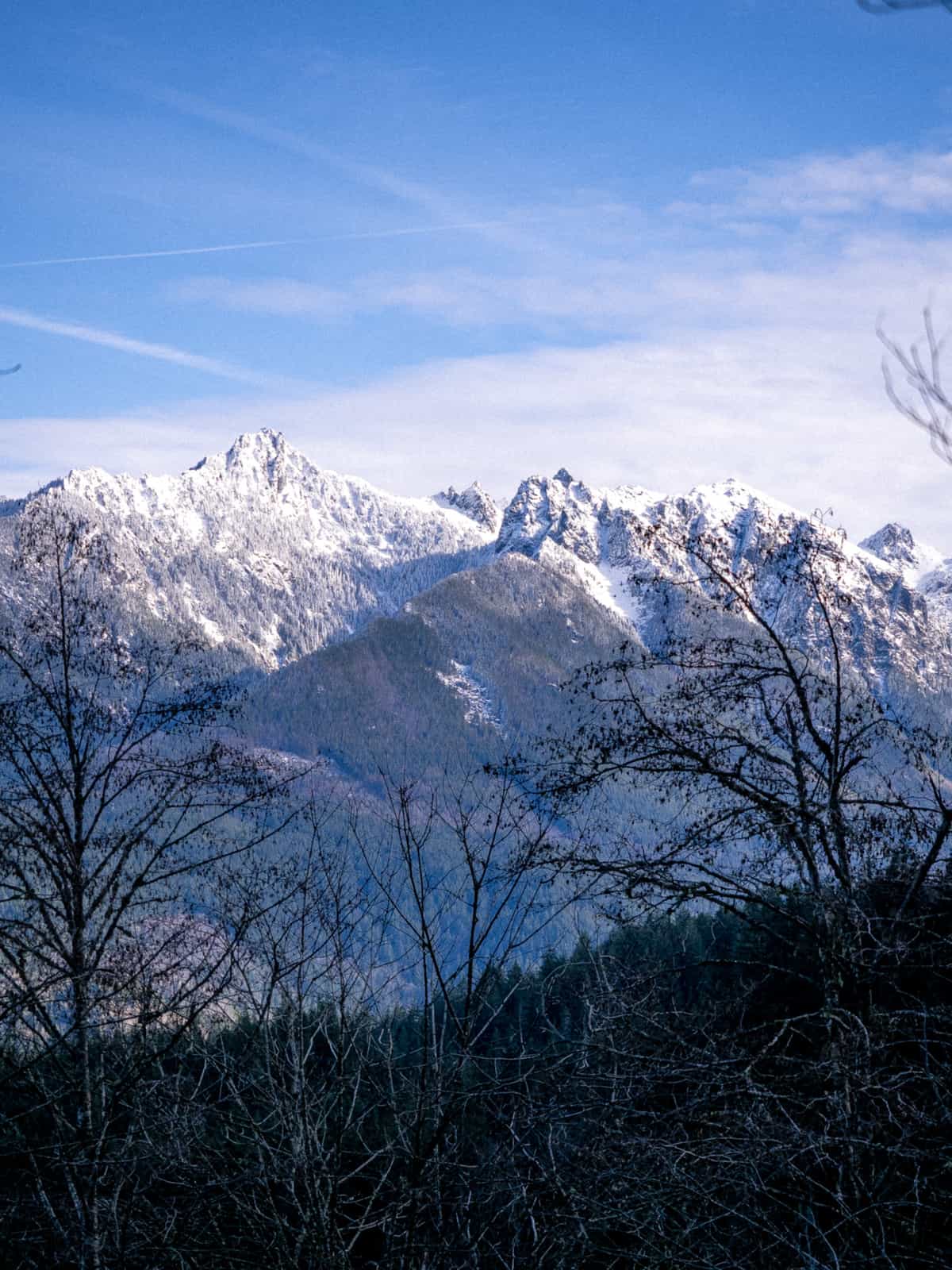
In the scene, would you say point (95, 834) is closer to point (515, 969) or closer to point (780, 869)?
point (515, 969)

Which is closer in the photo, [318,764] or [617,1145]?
[617,1145]

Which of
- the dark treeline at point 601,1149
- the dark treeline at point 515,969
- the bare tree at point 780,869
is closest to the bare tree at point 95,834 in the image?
the dark treeline at point 515,969

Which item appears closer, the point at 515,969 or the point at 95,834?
the point at 95,834

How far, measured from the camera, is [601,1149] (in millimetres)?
5266

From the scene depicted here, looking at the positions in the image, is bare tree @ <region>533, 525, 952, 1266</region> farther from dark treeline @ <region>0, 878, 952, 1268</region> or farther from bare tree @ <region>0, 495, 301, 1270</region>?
bare tree @ <region>0, 495, 301, 1270</region>

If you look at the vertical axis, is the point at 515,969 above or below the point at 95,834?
below

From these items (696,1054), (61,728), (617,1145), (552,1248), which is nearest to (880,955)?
(696,1054)

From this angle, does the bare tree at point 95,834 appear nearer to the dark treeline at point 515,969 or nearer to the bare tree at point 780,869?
the dark treeline at point 515,969

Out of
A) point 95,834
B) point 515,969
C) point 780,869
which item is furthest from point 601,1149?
point 95,834

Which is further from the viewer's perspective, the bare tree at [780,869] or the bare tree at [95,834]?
the bare tree at [95,834]

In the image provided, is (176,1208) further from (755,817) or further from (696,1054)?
(755,817)

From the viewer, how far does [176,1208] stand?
632 cm

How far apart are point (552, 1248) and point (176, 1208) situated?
2057 millimetres

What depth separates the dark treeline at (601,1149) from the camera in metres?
4.94
